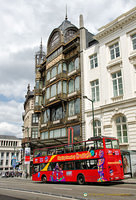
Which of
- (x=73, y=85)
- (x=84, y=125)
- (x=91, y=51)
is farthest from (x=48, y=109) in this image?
(x=91, y=51)

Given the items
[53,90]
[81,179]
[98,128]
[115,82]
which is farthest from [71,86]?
[81,179]

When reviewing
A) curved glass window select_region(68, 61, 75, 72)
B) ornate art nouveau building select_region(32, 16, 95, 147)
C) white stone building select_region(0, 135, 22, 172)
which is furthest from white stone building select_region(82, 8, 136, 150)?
white stone building select_region(0, 135, 22, 172)

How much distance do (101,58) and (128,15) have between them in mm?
6113

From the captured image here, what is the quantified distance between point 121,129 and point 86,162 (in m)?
7.71

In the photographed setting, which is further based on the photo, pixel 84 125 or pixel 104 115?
pixel 84 125

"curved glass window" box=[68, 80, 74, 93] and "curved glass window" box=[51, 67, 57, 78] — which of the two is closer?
"curved glass window" box=[68, 80, 74, 93]

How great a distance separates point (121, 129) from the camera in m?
23.2

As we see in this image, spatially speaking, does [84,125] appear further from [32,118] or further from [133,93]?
[32,118]

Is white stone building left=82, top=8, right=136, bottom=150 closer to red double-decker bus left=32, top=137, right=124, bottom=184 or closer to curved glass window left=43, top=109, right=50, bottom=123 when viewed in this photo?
red double-decker bus left=32, top=137, right=124, bottom=184

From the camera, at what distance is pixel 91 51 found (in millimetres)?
29688

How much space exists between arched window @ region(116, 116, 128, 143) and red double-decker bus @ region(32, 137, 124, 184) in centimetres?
544

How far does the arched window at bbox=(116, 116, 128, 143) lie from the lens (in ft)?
74.4

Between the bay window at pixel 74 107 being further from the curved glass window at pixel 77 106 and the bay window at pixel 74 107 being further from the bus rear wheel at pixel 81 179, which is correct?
the bus rear wheel at pixel 81 179

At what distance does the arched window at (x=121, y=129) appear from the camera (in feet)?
74.4
